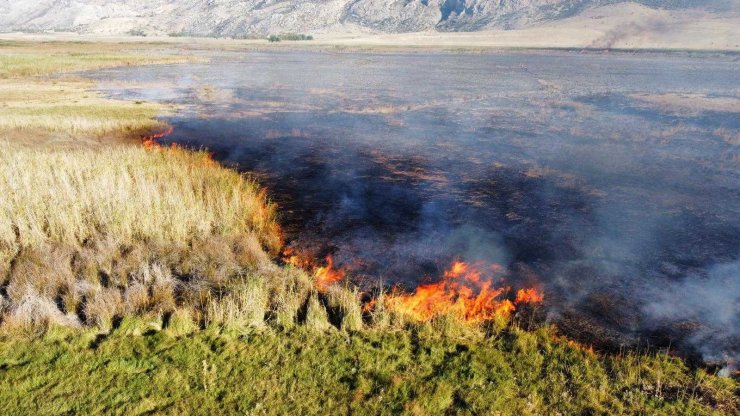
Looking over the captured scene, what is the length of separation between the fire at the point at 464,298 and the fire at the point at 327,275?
5.74 feet

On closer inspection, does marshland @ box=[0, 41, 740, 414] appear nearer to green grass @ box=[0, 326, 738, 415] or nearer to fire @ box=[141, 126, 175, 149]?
green grass @ box=[0, 326, 738, 415]

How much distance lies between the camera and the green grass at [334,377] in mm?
7168

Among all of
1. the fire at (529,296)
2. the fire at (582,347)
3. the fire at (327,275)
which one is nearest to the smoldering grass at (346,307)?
the fire at (327,275)

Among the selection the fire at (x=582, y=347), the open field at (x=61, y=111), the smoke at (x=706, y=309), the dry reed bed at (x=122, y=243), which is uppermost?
the open field at (x=61, y=111)

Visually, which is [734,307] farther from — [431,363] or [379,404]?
[379,404]

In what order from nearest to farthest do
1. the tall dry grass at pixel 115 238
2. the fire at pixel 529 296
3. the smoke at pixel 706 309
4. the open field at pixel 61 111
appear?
the smoke at pixel 706 309, the tall dry grass at pixel 115 238, the fire at pixel 529 296, the open field at pixel 61 111

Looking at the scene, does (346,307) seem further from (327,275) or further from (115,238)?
(115,238)

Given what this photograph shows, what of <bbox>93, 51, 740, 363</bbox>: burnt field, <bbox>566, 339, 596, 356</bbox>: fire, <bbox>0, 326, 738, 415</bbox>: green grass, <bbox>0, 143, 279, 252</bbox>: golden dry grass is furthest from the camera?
<bbox>0, 143, 279, 252</bbox>: golden dry grass

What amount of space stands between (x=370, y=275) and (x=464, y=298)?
253 centimetres

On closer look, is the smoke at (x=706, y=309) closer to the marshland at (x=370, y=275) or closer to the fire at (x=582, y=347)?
the marshland at (x=370, y=275)

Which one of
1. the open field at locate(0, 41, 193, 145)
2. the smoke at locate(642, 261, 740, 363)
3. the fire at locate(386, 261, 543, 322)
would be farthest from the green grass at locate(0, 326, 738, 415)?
the open field at locate(0, 41, 193, 145)

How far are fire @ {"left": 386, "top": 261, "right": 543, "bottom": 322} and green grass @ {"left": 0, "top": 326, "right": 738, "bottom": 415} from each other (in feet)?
3.44

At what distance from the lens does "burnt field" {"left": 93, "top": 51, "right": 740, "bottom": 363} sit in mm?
11234

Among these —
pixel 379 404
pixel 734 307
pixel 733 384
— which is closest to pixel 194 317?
pixel 379 404
